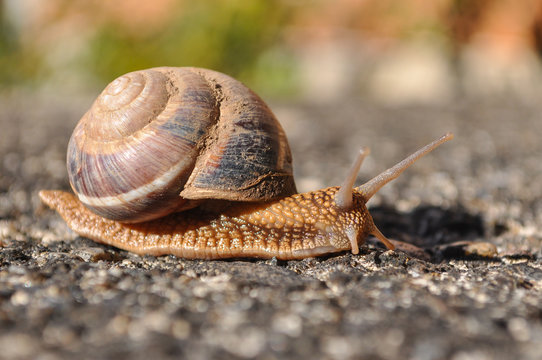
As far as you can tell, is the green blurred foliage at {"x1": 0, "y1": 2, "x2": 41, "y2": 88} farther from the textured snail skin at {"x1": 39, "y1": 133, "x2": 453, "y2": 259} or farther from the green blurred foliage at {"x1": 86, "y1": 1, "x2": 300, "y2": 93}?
the textured snail skin at {"x1": 39, "y1": 133, "x2": 453, "y2": 259}

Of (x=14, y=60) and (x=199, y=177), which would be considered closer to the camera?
(x=199, y=177)

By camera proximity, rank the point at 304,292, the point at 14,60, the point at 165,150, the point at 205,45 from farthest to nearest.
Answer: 1. the point at 14,60
2. the point at 205,45
3. the point at 165,150
4. the point at 304,292

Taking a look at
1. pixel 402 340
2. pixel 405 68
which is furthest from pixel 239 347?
pixel 405 68

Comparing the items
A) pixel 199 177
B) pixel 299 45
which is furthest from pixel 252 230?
Answer: pixel 299 45

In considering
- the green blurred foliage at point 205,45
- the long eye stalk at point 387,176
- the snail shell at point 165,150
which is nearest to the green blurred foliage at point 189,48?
the green blurred foliage at point 205,45

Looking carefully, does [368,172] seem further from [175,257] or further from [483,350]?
[483,350]

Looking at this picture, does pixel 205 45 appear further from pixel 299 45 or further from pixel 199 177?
pixel 199 177

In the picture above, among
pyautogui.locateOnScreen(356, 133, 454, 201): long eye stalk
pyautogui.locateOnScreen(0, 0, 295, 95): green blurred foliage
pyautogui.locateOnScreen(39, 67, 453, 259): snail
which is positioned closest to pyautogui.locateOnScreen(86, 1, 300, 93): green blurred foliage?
pyautogui.locateOnScreen(0, 0, 295, 95): green blurred foliage
